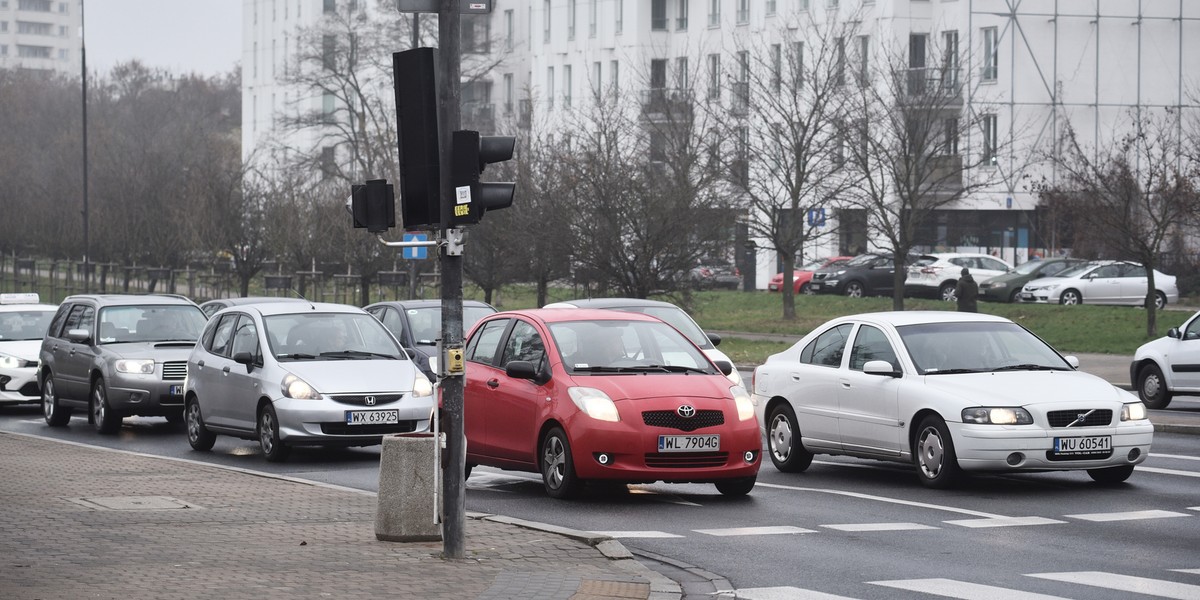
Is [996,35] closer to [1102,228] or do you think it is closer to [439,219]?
[1102,228]

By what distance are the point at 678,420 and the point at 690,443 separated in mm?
207

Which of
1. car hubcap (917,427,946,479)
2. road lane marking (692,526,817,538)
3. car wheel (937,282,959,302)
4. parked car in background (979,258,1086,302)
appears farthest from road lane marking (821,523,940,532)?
car wheel (937,282,959,302)

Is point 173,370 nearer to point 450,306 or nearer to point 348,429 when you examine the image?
point 348,429

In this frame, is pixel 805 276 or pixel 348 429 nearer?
pixel 348 429

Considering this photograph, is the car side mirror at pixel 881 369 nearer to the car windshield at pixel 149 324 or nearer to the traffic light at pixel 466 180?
the traffic light at pixel 466 180

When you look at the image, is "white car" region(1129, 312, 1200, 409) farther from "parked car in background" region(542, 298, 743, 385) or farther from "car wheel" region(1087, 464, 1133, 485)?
"car wheel" region(1087, 464, 1133, 485)

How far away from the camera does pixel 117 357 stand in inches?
874

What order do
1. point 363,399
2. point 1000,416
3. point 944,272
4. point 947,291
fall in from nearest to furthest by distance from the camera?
point 1000,416, point 363,399, point 947,291, point 944,272

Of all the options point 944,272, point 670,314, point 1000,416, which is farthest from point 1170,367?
point 944,272

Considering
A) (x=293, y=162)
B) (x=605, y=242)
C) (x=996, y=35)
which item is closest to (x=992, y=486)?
(x=605, y=242)

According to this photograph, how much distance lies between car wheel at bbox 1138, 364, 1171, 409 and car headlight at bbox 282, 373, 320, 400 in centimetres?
1228

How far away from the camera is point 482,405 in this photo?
15.3 metres

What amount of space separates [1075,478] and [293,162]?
7744cm

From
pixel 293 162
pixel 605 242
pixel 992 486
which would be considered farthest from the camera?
pixel 293 162
